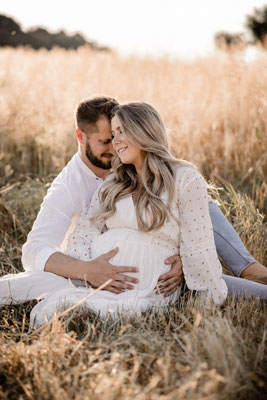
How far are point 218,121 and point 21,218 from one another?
7.27 ft

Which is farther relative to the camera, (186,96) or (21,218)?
(186,96)

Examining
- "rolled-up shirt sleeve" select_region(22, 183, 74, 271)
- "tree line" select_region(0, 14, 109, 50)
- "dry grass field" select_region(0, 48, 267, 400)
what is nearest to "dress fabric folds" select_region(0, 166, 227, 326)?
"dry grass field" select_region(0, 48, 267, 400)

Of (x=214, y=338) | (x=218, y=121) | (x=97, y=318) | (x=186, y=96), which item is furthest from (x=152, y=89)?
(x=214, y=338)

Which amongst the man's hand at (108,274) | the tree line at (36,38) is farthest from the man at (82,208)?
the tree line at (36,38)

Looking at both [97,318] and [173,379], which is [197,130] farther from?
[173,379]

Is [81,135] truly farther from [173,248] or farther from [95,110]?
[173,248]

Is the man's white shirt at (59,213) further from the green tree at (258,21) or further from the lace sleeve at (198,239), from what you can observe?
the green tree at (258,21)

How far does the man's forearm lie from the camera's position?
2877mm

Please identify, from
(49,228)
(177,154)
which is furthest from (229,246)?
(177,154)

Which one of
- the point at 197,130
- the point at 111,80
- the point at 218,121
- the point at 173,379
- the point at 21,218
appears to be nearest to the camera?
the point at 173,379

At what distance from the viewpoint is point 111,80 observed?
6.91 m

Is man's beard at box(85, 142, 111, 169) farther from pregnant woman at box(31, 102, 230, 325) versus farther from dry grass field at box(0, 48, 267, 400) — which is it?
dry grass field at box(0, 48, 267, 400)

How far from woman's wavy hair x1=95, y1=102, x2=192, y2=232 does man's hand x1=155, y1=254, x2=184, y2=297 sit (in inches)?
10.0

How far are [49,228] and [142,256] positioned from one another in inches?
27.7
